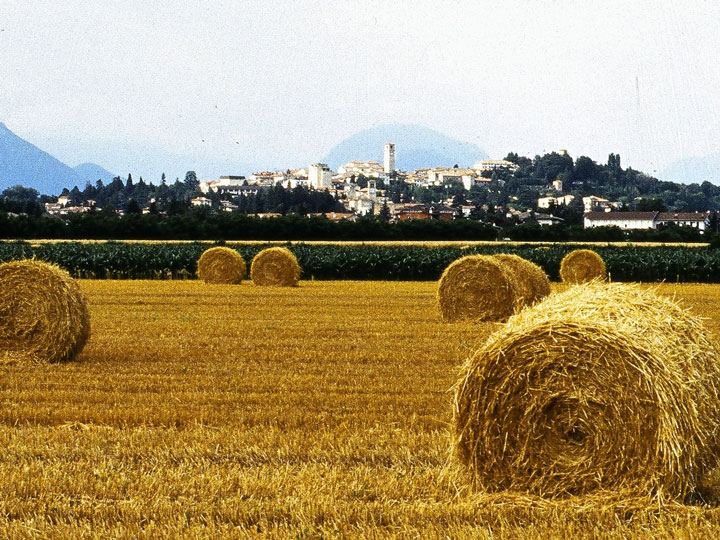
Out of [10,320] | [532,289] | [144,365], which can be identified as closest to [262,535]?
[144,365]

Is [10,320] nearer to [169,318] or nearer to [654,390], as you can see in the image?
[169,318]

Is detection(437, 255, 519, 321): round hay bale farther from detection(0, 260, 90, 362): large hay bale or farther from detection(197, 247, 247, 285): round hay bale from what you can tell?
detection(197, 247, 247, 285): round hay bale

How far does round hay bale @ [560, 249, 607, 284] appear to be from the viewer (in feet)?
127

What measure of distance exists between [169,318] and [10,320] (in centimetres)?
751

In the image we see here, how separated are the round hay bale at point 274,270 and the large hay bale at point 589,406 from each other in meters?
28.9

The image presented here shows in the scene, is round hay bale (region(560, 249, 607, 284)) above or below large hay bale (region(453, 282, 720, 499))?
below

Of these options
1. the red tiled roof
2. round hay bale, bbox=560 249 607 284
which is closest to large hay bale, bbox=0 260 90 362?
round hay bale, bbox=560 249 607 284

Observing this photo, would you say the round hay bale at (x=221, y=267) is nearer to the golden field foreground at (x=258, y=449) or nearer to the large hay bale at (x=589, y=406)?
the golden field foreground at (x=258, y=449)

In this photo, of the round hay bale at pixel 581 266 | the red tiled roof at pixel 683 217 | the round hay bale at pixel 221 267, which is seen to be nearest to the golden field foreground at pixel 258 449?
the round hay bale at pixel 221 267

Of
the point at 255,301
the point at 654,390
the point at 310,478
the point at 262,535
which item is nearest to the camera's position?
the point at 262,535

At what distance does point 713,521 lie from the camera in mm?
7387

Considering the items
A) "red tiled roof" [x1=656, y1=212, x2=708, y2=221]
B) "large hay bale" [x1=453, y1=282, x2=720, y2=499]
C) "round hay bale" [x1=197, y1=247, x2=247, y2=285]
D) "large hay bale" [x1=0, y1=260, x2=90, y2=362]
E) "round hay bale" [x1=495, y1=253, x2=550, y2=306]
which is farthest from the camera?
"red tiled roof" [x1=656, y1=212, x2=708, y2=221]

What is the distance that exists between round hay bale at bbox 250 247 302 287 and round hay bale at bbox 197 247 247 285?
3.55 feet

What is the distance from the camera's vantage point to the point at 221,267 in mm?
38344
